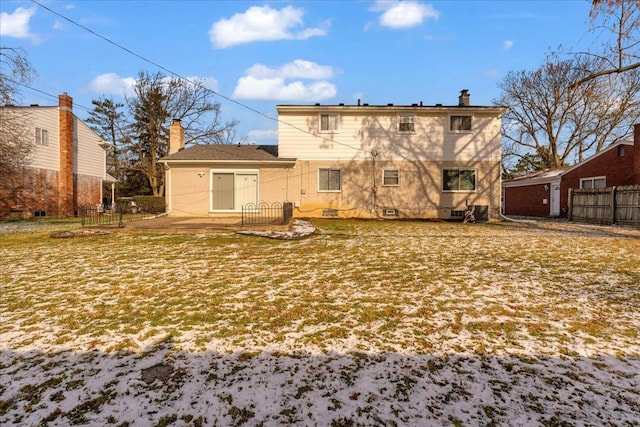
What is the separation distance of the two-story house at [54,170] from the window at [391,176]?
65.8 ft

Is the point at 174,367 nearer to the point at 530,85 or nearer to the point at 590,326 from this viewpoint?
the point at 590,326

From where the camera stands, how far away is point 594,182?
19.6 meters

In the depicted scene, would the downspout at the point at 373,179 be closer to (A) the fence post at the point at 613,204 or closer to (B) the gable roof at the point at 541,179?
(A) the fence post at the point at 613,204

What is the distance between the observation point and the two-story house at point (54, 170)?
19688mm

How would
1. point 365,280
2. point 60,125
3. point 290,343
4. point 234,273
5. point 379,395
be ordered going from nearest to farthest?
1. point 379,395
2. point 290,343
3. point 365,280
4. point 234,273
5. point 60,125

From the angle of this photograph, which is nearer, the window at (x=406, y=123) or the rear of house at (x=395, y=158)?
the rear of house at (x=395, y=158)

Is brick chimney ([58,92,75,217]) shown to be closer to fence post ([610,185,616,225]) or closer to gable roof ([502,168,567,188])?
fence post ([610,185,616,225])

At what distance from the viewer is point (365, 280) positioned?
587cm

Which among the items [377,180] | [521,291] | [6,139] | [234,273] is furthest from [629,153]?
[6,139]

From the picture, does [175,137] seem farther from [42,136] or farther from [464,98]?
[464,98]

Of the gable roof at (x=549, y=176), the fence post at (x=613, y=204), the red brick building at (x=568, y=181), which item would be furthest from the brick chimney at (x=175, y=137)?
the gable roof at (x=549, y=176)

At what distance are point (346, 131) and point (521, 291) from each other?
45.3 feet

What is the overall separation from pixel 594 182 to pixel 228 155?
2168 cm

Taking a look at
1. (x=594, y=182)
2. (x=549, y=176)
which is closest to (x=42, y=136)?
(x=549, y=176)
